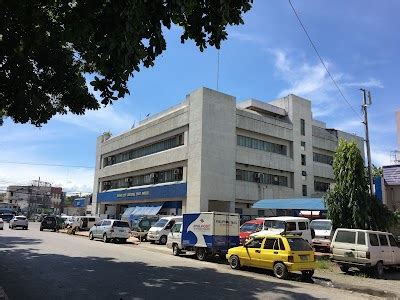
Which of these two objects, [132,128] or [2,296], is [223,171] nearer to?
[132,128]

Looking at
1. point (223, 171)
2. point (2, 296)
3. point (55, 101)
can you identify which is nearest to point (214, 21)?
point (2, 296)

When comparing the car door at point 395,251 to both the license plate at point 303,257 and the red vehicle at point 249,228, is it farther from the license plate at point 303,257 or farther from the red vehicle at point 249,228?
the red vehicle at point 249,228

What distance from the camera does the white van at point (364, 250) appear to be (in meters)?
16.3

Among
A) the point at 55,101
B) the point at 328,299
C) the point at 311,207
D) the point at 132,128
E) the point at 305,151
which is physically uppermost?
the point at 132,128

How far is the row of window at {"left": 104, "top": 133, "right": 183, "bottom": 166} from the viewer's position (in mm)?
47153

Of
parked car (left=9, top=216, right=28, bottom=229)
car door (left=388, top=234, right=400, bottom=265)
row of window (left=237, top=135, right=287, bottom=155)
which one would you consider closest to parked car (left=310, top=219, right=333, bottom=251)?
car door (left=388, top=234, right=400, bottom=265)

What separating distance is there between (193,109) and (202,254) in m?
25.0

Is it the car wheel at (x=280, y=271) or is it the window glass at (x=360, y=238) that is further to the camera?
the window glass at (x=360, y=238)

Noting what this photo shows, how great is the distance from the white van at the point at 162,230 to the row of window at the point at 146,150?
16.1m

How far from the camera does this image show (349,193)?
21.1m

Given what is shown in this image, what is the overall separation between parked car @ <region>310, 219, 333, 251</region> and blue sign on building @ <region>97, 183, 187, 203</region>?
19.8m

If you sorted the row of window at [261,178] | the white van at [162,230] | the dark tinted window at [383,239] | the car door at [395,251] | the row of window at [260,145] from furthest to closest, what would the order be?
the row of window at [260,145]
the row of window at [261,178]
the white van at [162,230]
the car door at [395,251]
the dark tinted window at [383,239]

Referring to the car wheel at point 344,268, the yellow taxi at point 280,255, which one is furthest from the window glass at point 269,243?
→ the car wheel at point 344,268

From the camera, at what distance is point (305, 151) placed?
52.6m
